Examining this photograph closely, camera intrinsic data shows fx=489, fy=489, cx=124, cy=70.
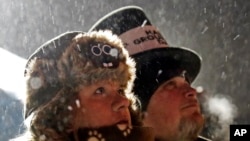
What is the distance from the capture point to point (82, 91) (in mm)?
1458

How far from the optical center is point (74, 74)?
1.45m

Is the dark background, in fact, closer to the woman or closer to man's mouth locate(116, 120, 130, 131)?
the woman

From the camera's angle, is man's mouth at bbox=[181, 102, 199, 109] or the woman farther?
man's mouth at bbox=[181, 102, 199, 109]

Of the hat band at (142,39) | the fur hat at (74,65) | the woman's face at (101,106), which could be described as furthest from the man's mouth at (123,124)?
the hat band at (142,39)

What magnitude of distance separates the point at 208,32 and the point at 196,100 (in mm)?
221

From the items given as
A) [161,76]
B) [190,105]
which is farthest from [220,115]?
[161,76]

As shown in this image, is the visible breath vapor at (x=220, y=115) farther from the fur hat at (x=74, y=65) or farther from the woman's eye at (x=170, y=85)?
the fur hat at (x=74, y=65)

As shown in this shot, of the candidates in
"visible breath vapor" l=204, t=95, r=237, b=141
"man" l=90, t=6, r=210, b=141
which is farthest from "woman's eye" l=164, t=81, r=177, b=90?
"visible breath vapor" l=204, t=95, r=237, b=141

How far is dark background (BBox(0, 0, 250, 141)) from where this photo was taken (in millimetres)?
1445

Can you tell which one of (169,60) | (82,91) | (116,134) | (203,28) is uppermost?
(203,28)

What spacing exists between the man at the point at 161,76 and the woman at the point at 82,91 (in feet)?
0.12

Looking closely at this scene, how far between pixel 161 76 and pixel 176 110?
12 centimetres

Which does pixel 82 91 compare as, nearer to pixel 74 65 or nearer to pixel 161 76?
pixel 74 65

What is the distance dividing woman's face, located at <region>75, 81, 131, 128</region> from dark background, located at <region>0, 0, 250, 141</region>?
0.61 ft
